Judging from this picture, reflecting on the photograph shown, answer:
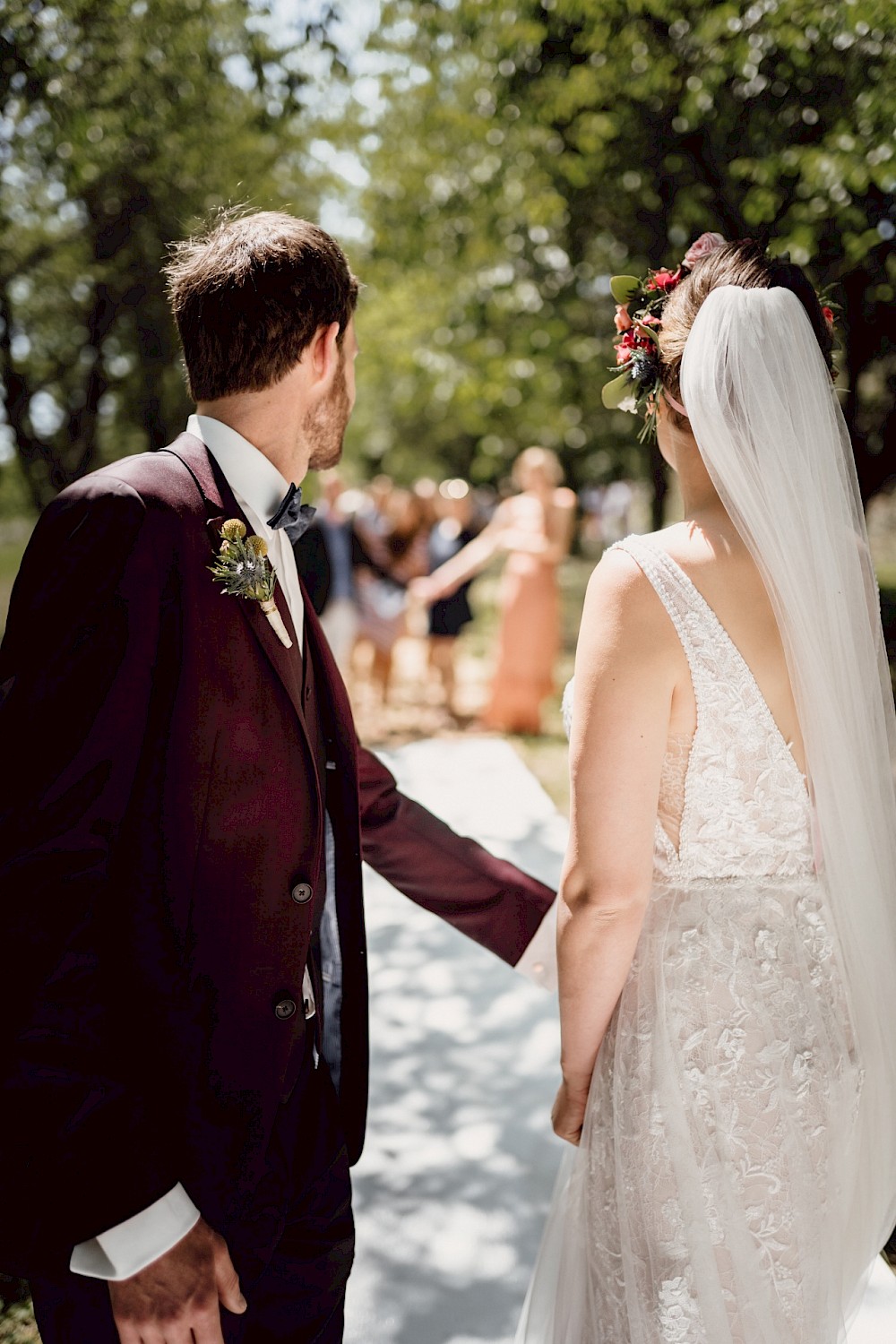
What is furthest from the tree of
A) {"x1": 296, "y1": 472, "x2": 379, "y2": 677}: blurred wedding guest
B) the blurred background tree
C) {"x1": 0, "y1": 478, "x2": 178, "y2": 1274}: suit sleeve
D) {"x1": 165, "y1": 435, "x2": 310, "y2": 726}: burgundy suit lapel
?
{"x1": 0, "y1": 478, "x2": 178, "y2": 1274}: suit sleeve

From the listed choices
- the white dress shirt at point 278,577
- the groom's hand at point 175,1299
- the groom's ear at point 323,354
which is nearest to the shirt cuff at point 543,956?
the white dress shirt at point 278,577

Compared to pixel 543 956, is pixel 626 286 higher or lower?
higher

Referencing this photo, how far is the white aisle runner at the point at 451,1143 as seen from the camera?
2.64m

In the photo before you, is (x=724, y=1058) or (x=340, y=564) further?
(x=340, y=564)

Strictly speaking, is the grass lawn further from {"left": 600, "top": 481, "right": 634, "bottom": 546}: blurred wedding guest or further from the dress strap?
{"left": 600, "top": 481, "right": 634, "bottom": 546}: blurred wedding guest

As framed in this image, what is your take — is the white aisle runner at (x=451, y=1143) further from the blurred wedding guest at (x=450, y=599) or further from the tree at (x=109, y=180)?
the blurred wedding guest at (x=450, y=599)

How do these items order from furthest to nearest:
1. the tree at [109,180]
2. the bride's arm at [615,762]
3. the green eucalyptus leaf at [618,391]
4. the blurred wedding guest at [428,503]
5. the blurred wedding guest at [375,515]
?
the blurred wedding guest at [428,503] < the blurred wedding guest at [375,515] < the tree at [109,180] < the green eucalyptus leaf at [618,391] < the bride's arm at [615,762]

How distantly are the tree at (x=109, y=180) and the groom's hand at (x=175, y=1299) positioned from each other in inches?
151

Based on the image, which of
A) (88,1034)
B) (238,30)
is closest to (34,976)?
(88,1034)

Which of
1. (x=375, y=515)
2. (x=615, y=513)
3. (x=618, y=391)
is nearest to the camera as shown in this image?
(x=618, y=391)

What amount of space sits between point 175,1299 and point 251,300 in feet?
4.97

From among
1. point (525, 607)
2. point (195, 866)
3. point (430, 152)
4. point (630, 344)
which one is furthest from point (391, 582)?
point (195, 866)

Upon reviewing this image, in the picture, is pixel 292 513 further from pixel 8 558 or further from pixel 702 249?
pixel 8 558

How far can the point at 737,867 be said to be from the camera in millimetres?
1801
